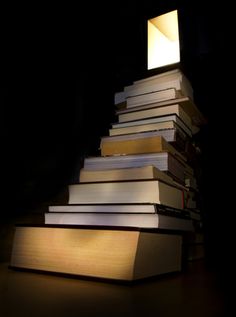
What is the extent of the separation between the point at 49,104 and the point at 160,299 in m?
0.78

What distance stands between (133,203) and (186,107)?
47 centimetres

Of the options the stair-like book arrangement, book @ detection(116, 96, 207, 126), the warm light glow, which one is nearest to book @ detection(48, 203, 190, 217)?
the stair-like book arrangement

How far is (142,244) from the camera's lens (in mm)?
636

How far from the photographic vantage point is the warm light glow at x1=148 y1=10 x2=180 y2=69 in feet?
3.79

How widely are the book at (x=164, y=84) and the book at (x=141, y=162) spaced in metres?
0.27

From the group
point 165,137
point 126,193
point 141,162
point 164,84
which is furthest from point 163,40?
point 126,193

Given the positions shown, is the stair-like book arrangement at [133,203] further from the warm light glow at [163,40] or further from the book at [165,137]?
the warm light glow at [163,40]

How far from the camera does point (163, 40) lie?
1188 mm

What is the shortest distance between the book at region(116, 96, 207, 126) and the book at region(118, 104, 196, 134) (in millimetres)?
10

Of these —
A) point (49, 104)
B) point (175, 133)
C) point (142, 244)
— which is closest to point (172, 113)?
point (175, 133)

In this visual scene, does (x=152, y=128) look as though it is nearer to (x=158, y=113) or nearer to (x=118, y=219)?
(x=158, y=113)

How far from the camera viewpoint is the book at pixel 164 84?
1063 millimetres

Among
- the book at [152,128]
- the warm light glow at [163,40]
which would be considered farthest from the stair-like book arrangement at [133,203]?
the warm light glow at [163,40]

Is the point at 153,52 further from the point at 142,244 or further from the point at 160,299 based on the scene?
the point at 160,299
